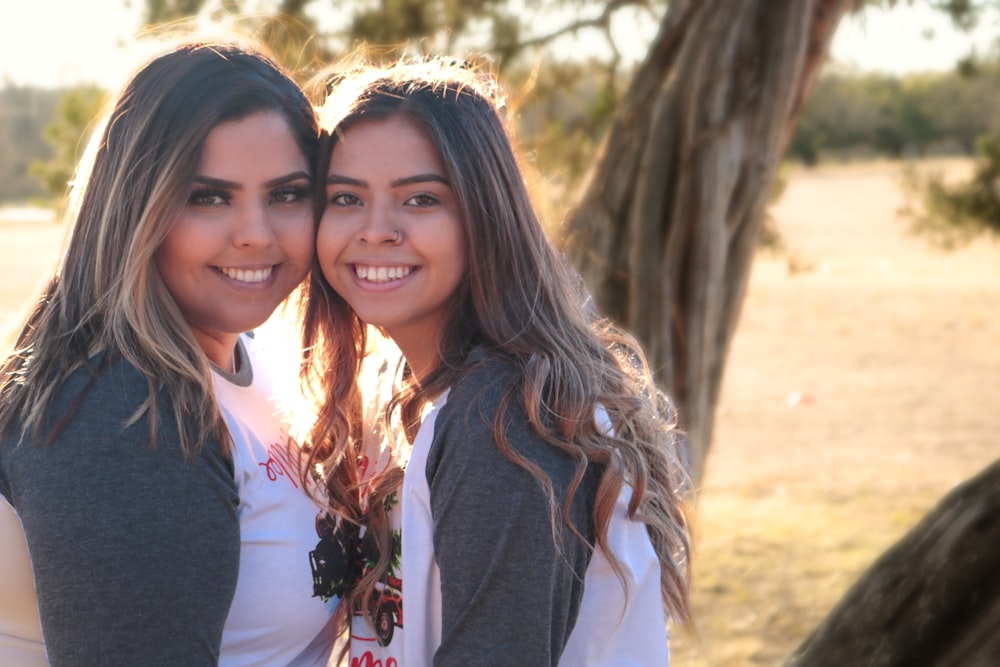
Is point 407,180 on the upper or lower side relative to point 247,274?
upper

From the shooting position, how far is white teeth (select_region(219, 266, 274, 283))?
7.15 feet

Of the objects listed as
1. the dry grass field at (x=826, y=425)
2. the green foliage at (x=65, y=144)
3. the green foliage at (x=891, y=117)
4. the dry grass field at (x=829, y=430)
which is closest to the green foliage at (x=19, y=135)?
the dry grass field at (x=826, y=425)

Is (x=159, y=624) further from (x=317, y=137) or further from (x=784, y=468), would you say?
(x=784, y=468)

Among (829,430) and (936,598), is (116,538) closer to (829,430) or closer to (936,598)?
(936,598)

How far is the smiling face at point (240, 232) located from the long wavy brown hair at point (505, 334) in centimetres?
11

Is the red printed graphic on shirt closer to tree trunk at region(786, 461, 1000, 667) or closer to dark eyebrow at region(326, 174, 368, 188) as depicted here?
dark eyebrow at region(326, 174, 368, 188)

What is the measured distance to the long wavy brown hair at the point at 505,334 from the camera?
190cm

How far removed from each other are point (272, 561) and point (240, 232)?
613 millimetres

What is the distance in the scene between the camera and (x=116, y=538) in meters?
1.65

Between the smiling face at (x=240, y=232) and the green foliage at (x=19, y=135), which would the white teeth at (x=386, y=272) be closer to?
the smiling face at (x=240, y=232)

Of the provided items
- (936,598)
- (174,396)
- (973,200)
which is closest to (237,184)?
(174,396)

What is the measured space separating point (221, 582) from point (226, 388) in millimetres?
556

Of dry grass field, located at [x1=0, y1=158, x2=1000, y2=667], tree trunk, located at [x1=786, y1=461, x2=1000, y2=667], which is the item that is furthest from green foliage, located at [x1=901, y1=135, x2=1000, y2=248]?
tree trunk, located at [x1=786, y1=461, x2=1000, y2=667]

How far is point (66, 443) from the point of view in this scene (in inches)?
65.9
